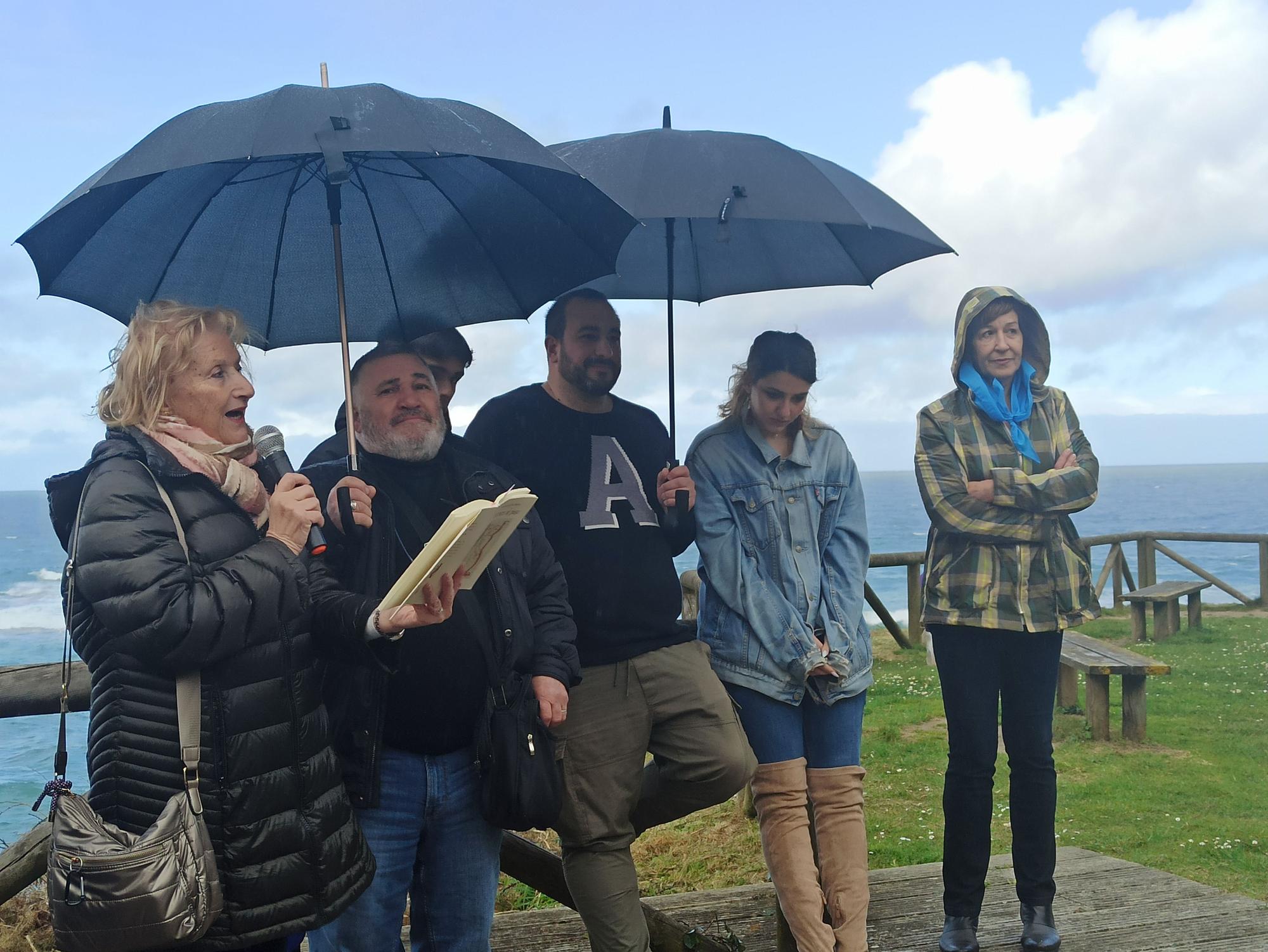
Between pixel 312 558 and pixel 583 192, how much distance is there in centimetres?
121

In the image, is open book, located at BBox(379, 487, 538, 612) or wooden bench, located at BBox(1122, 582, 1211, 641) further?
wooden bench, located at BBox(1122, 582, 1211, 641)

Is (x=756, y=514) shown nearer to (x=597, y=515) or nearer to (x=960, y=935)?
(x=597, y=515)

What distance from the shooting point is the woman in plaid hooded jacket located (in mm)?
3262

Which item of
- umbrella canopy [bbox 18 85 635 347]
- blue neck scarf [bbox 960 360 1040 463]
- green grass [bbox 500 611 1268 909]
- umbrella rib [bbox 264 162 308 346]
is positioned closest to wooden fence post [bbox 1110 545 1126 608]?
green grass [bbox 500 611 1268 909]

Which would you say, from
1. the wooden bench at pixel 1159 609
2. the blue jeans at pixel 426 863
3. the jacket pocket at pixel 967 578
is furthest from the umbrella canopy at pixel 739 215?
the wooden bench at pixel 1159 609

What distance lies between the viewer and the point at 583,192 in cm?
281

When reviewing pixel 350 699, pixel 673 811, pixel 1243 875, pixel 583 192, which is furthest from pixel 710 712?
pixel 1243 875

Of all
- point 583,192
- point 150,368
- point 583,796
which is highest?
point 583,192

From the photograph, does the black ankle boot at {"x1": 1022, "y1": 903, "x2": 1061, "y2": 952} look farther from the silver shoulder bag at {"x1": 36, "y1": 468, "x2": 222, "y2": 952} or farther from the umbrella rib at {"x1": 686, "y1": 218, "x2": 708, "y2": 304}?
the silver shoulder bag at {"x1": 36, "y1": 468, "x2": 222, "y2": 952}

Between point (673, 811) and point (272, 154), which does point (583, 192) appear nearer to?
point (272, 154)

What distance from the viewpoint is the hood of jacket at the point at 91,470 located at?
6.53 feet

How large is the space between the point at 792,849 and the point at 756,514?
98 cm

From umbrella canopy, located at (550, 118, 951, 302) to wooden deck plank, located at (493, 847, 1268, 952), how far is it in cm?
222

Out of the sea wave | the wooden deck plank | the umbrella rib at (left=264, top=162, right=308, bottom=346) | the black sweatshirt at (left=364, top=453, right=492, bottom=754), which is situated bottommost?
the sea wave
